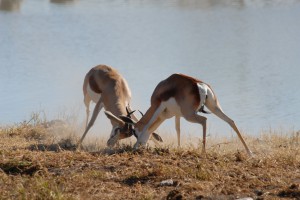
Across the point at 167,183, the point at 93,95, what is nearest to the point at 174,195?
the point at 167,183

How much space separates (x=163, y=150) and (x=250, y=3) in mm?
31079

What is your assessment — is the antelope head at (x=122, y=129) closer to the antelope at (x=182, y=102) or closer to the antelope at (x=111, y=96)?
the antelope at (x=111, y=96)

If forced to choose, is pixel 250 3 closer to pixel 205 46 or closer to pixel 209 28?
pixel 209 28

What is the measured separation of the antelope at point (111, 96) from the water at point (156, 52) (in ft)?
8.77

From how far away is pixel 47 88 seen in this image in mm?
18938

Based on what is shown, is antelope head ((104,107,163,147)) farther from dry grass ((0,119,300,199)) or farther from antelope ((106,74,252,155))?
dry grass ((0,119,300,199))

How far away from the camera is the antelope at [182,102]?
30.7 ft

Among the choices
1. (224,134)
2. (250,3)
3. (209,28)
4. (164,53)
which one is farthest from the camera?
(250,3)

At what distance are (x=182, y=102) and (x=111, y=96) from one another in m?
1.86

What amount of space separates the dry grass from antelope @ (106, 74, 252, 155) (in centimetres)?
109

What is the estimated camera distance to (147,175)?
6.89 metres

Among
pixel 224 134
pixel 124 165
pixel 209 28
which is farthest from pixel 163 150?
pixel 209 28

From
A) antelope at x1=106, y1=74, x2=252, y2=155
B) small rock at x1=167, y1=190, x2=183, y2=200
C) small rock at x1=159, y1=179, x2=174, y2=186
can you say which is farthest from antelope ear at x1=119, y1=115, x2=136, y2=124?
small rock at x1=167, y1=190, x2=183, y2=200

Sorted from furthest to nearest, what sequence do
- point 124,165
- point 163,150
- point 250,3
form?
point 250,3
point 163,150
point 124,165
